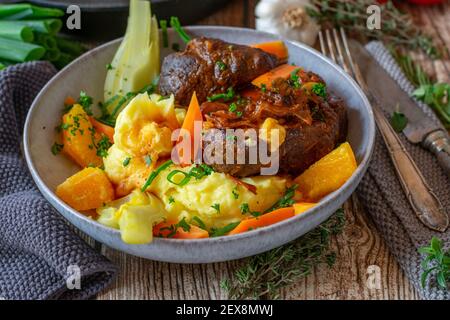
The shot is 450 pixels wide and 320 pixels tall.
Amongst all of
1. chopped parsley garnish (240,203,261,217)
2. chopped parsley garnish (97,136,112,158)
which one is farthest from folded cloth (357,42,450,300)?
chopped parsley garnish (97,136,112,158)

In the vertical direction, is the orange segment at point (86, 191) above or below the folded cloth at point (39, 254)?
above

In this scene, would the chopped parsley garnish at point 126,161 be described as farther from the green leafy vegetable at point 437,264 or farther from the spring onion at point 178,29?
the green leafy vegetable at point 437,264

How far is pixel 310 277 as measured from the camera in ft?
10.5

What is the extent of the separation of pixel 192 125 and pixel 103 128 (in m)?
0.70

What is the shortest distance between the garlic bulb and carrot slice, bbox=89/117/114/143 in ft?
5.57

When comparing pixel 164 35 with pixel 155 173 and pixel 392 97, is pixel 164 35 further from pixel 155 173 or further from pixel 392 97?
pixel 392 97

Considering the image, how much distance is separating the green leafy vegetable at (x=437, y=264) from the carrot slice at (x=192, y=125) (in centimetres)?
123

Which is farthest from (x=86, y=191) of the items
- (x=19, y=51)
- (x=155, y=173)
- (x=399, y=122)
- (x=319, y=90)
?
(x=399, y=122)

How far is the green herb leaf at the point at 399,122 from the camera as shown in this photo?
3957mm

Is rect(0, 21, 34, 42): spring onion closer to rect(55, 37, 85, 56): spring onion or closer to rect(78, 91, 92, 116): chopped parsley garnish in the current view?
rect(55, 37, 85, 56): spring onion

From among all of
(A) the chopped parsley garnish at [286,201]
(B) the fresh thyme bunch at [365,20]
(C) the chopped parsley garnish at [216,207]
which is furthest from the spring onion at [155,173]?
(B) the fresh thyme bunch at [365,20]
